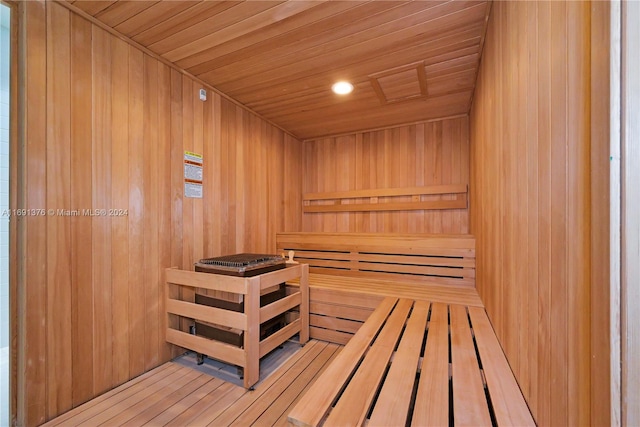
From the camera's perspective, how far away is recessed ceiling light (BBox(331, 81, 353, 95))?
7.63 ft

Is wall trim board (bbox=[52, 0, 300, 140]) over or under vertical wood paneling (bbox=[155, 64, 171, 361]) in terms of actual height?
over

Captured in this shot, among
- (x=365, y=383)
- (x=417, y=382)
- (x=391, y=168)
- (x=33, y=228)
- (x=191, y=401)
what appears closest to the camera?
(x=365, y=383)

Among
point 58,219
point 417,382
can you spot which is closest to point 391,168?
point 417,382

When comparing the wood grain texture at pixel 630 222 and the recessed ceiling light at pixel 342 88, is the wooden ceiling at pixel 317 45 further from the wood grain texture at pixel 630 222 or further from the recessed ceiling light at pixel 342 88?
the wood grain texture at pixel 630 222

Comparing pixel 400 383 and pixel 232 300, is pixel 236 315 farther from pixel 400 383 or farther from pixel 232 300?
pixel 400 383

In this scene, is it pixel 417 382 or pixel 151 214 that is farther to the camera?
pixel 151 214

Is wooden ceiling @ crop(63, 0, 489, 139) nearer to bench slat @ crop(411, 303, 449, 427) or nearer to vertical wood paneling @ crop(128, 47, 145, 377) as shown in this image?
vertical wood paneling @ crop(128, 47, 145, 377)

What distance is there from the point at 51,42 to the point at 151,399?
215 centimetres

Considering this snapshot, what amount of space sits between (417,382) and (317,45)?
2105 millimetres

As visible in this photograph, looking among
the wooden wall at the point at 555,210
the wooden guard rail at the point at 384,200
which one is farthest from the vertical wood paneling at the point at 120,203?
the wooden guard rail at the point at 384,200

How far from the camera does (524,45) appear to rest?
93 centimetres

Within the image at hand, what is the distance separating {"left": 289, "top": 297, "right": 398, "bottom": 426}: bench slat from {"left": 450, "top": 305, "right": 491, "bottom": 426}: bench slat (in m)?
0.40

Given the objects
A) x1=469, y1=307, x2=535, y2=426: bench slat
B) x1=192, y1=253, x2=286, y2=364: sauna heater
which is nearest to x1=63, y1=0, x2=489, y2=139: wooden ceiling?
x1=192, y1=253, x2=286, y2=364: sauna heater

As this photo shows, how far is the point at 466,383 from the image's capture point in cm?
102
